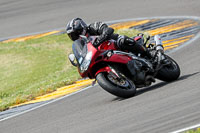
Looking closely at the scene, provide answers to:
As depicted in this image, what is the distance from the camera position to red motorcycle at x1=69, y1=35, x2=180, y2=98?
26.0 ft

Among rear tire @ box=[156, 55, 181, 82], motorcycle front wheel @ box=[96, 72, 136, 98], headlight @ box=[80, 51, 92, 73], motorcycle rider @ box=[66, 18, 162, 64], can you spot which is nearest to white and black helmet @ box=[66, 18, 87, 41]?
motorcycle rider @ box=[66, 18, 162, 64]

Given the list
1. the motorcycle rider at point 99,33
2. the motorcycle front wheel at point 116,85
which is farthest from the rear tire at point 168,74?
the motorcycle front wheel at point 116,85

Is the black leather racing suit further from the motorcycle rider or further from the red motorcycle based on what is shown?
the red motorcycle

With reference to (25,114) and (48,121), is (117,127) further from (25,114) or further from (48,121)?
(25,114)

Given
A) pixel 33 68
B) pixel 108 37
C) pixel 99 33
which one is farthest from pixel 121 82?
pixel 33 68

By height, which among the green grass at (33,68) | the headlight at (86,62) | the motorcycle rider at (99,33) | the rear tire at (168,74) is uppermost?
the motorcycle rider at (99,33)

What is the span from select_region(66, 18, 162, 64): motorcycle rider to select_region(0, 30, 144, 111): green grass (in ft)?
8.88

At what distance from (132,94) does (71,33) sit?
1495mm

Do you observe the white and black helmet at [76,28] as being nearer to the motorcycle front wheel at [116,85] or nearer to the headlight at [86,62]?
the headlight at [86,62]

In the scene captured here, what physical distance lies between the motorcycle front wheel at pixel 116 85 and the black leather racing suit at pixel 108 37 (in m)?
0.65

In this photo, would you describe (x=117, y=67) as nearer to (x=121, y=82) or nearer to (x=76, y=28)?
(x=121, y=82)

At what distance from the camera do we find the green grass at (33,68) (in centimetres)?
1120

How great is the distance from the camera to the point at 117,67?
8.24 metres

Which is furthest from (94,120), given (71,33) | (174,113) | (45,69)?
(45,69)
